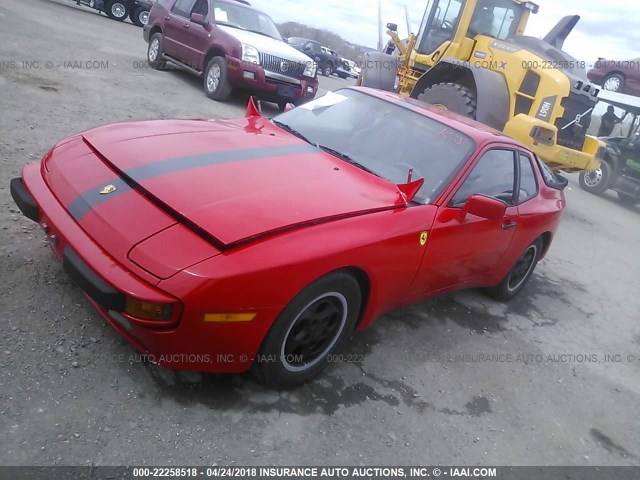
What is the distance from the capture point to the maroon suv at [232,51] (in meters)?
8.30

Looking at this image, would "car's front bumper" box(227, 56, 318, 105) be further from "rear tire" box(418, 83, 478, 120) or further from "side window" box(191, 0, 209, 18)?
"rear tire" box(418, 83, 478, 120)

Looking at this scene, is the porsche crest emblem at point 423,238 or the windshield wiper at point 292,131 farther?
the windshield wiper at point 292,131

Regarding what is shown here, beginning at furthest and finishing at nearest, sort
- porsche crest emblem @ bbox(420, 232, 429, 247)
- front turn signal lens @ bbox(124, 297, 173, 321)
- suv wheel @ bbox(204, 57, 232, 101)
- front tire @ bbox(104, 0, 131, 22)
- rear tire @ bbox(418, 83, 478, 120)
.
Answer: front tire @ bbox(104, 0, 131, 22), suv wheel @ bbox(204, 57, 232, 101), rear tire @ bbox(418, 83, 478, 120), porsche crest emblem @ bbox(420, 232, 429, 247), front turn signal lens @ bbox(124, 297, 173, 321)

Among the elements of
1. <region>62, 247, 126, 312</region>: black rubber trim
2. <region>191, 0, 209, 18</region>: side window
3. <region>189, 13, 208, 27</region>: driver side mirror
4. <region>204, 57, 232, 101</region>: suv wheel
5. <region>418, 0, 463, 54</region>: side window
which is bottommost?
<region>62, 247, 126, 312</region>: black rubber trim

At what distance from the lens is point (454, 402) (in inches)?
115

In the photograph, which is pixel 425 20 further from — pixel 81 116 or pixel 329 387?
pixel 329 387

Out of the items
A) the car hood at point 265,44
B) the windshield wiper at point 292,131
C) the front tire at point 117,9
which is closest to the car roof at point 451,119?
the windshield wiper at point 292,131

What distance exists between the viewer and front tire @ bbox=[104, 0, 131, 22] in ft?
60.1

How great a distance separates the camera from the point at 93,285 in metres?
2.12

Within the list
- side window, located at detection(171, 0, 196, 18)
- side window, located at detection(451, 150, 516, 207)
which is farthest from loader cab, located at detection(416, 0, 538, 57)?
side window, located at detection(451, 150, 516, 207)

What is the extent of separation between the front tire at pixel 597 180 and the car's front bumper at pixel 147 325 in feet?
37.8

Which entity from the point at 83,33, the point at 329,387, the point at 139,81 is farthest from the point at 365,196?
the point at 83,33

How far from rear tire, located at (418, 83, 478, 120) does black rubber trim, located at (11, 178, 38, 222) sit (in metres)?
6.32

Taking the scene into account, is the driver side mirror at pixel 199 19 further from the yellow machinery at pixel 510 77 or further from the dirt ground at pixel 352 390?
the dirt ground at pixel 352 390
